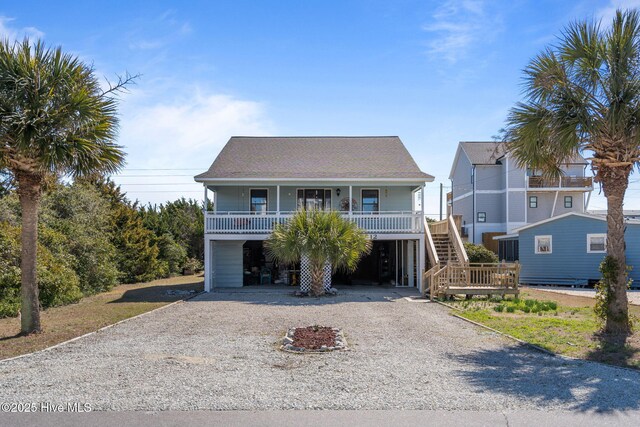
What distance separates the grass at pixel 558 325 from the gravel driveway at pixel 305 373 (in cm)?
70

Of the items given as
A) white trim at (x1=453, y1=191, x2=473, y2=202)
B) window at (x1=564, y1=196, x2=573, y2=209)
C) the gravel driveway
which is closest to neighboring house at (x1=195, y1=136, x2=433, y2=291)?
the gravel driveway

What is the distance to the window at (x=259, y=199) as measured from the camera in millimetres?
23000

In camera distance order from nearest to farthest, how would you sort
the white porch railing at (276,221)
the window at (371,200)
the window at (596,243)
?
the white porch railing at (276,221) → the window at (371,200) → the window at (596,243)

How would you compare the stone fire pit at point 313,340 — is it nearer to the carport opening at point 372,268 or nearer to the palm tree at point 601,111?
the palm tree at point 601,111

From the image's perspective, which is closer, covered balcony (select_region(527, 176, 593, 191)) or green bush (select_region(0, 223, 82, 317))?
green bush (select_region(0, 223, 82, 317))

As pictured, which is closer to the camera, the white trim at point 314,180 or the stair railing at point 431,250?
the stair railing at point 431,250

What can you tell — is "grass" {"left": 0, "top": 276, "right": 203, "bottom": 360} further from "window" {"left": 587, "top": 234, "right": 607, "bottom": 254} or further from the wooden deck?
"window" {"left": 587, "top": 234, "right": 607, "bottom": 254}

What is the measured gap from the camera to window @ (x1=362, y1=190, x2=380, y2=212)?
23.2 m

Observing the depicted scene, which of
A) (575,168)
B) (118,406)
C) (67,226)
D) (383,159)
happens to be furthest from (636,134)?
(575,168)

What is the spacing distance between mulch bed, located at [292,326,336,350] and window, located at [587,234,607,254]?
63.6 feet

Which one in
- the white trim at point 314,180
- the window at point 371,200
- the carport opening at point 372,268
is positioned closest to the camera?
the white trim at point 314,180

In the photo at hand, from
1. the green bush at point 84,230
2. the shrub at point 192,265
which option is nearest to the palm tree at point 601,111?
the green bush at point 84,230

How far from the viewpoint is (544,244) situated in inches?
1045

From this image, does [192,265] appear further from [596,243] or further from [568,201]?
[568,201]
